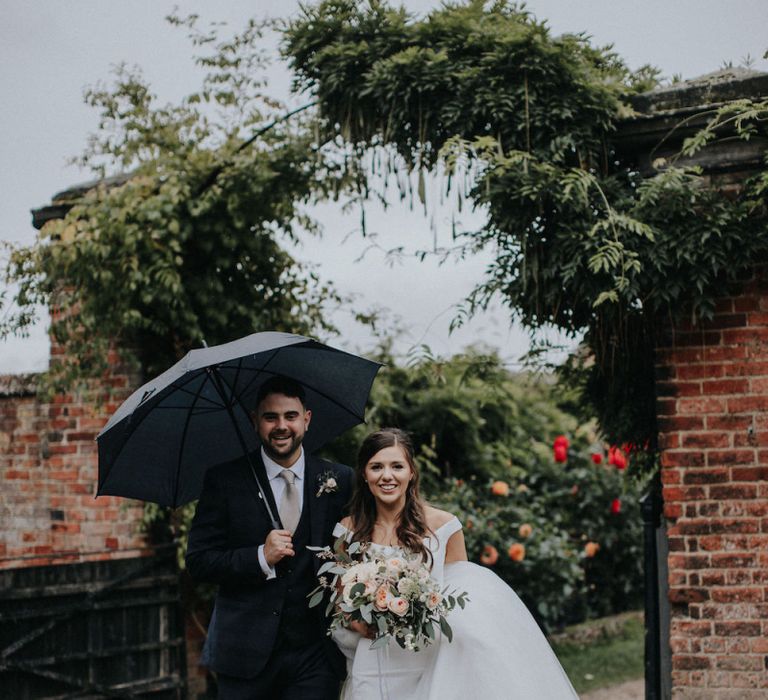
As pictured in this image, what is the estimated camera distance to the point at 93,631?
5324 mm

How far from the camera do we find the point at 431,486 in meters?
7.66

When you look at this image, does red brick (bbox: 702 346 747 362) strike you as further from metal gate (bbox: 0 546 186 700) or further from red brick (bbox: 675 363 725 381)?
metal gate (bbox: 0 546 186 700)

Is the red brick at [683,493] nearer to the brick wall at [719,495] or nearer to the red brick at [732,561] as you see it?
the brick wall at [719,495]

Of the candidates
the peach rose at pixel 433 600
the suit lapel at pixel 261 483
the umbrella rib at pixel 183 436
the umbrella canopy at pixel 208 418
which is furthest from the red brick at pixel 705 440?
the umbrella rib at pixel 183 436

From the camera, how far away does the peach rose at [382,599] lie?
2934mm

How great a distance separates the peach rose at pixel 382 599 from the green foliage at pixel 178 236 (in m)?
3.13

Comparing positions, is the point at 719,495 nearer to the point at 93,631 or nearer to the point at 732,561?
the point at 732,561

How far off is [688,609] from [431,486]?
11.6 ft

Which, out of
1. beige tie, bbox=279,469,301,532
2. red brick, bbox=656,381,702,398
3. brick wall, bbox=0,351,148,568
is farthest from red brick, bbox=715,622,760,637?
brick wall, bbox=0,351,148,568

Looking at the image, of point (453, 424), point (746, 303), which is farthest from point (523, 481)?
point (746, 303)

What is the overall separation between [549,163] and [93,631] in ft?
13.2

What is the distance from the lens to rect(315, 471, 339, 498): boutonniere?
3.40 metres

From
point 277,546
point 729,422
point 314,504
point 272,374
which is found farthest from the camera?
point 729,422

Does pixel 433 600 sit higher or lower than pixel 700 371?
lower
